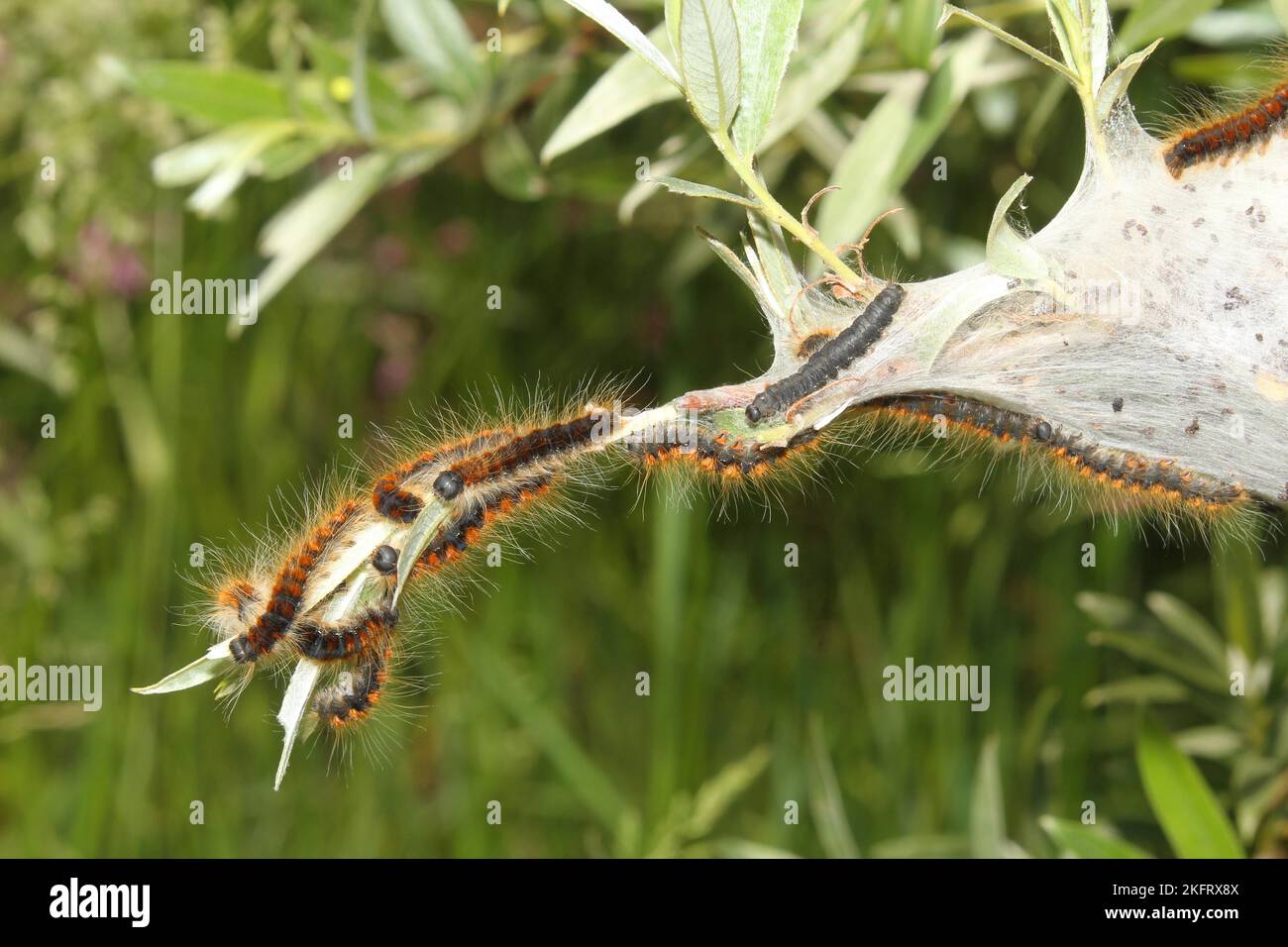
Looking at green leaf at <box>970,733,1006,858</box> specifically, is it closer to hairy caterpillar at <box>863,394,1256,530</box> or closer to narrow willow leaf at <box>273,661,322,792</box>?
hairy caterpillar at <box>863,394,1256,530</box>

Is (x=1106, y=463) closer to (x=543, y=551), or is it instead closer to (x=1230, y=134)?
(x=1230, y=134)

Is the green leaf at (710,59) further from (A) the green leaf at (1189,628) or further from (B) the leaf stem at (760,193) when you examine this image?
(A) the green leaf at (1189,628)

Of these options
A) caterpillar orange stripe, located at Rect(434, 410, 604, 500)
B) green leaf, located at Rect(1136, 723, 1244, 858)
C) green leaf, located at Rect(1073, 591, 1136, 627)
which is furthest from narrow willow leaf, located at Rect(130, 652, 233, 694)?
green leaf, located at Rect(1073, 591, 1136, 627)

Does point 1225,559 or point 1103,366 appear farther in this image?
point 1225,559

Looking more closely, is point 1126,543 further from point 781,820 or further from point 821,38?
point 821,38

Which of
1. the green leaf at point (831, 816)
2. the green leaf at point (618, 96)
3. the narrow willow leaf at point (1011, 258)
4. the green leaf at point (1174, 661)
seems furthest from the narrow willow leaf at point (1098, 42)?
the green leaf at point (831, 816)

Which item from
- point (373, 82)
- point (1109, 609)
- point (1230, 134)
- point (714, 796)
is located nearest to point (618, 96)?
point (373, 82)

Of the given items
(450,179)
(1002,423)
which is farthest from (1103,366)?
(450,179)
